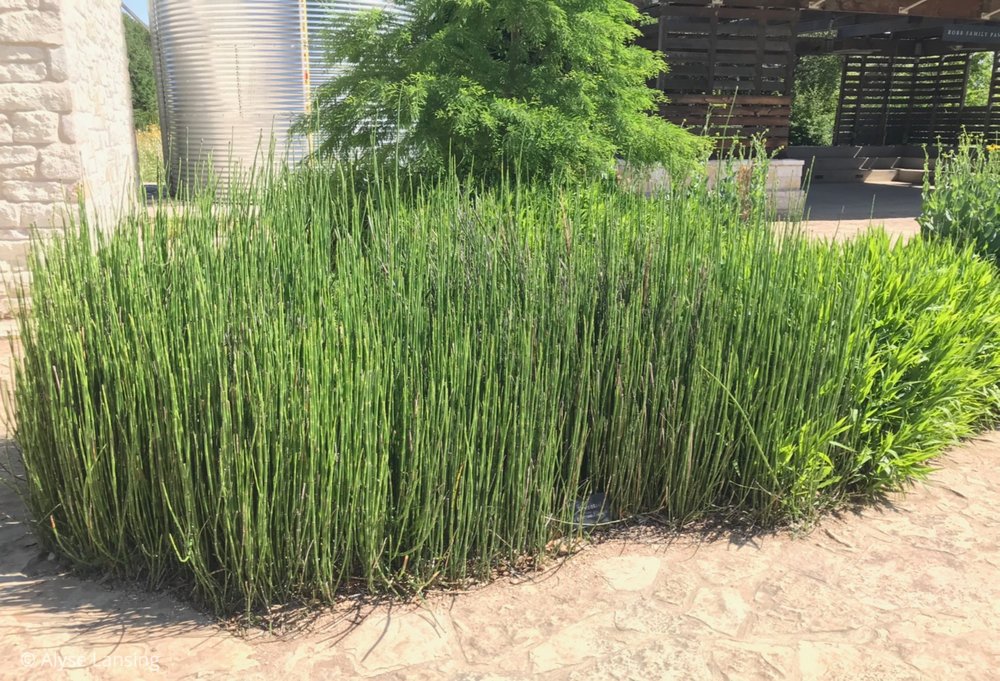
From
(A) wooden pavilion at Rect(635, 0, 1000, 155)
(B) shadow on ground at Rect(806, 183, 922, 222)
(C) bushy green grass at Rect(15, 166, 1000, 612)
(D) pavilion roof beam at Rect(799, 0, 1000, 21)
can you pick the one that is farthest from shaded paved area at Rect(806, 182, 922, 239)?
(C) bushy green grass at Rect(15, 166, 1000, 612)

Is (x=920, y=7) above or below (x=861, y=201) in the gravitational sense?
above

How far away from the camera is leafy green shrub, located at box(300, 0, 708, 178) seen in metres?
3.95

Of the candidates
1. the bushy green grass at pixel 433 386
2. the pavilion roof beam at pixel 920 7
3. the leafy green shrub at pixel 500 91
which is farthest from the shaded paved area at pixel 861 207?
the bushy green grass at pixel 433 386

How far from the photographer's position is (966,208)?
14.8 ft

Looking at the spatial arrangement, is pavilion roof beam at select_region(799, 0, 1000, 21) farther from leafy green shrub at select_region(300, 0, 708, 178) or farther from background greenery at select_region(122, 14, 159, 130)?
background greenery at select_region(122, 14, 159, 130)

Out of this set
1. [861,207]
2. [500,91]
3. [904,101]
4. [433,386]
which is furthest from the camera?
[904,101]

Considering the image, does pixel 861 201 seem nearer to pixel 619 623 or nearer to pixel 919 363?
pixel 919 363

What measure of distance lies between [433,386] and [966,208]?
12.1 feet

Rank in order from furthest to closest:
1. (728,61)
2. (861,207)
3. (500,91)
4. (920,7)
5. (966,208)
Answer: (861,207)
(920,7)
(728,61)
(966,208)
(500,91)

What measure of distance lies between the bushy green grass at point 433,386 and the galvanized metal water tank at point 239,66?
16.0 ft

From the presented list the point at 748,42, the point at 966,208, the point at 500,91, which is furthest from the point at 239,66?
the point at 966,208

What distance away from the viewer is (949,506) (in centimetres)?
301

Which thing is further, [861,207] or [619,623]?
[861,207]

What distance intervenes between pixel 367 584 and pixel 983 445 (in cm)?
279
